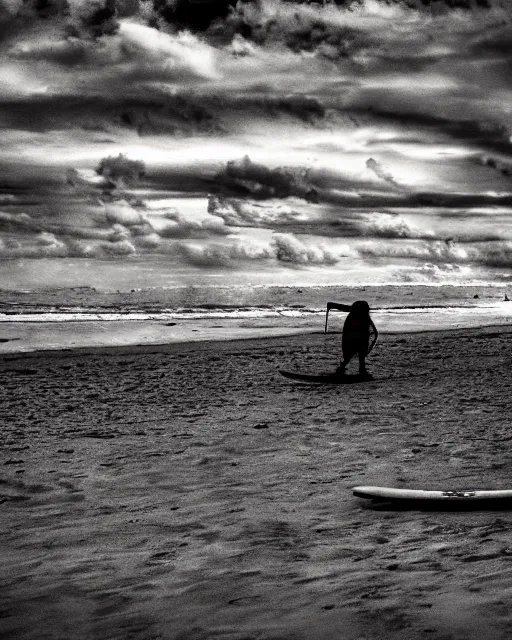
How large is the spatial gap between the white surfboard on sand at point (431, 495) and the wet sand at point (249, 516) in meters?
0.11

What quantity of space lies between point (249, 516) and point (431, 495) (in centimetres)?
152

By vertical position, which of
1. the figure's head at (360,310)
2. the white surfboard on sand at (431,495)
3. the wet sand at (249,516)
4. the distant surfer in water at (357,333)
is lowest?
the wet sand at (249,516)

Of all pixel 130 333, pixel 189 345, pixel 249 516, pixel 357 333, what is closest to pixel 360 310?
pixel 357 333

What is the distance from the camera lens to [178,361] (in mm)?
17797

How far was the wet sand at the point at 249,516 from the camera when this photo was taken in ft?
12.9

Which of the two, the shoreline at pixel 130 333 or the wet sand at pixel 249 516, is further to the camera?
the shoreline at pixel 130 333

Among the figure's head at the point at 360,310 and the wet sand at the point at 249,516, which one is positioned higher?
the figure's head at the point at 360,310

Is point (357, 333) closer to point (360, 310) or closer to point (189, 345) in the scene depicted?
point (360, 310)

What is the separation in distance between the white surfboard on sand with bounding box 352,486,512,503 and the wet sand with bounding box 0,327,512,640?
11 cm

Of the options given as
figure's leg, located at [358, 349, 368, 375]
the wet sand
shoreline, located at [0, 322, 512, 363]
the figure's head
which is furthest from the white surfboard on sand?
shoreline, located at [0, 322, 512, 363]

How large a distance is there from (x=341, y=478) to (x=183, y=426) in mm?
3404

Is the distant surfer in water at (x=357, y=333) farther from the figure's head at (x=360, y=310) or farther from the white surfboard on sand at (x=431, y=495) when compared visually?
the white surfboard on sand at (x=431, y=495)

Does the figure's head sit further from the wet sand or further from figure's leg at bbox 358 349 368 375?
the wet sand

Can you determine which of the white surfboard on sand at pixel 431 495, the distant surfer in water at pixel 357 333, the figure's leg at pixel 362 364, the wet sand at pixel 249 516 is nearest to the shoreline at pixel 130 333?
the distant surfer in water at pixel 357 333
